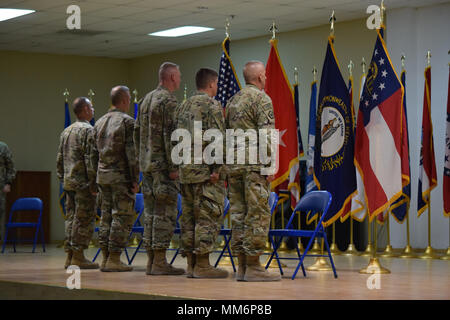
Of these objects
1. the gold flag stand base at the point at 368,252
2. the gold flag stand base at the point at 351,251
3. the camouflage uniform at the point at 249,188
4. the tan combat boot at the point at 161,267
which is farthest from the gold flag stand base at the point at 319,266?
the gold flag stand base at the point at 351,251

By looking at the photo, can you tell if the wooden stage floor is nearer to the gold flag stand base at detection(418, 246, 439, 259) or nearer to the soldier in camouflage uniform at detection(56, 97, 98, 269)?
the soldier in camouflage uniform at detection(56, 97, 98, 269)

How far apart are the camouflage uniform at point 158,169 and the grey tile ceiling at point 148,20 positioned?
15.4ft

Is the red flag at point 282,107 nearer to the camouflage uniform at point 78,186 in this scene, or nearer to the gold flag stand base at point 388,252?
the camouflage uniform at point 78,186

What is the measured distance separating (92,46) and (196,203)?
9118 millimetres

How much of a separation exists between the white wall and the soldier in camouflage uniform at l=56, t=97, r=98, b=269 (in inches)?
216

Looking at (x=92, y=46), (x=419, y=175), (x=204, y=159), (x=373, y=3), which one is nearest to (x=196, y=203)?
(x=204, y=159)

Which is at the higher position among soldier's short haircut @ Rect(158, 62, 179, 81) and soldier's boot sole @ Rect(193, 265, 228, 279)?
soldier's short haircut @ Rect(158, 62, 179, 81)

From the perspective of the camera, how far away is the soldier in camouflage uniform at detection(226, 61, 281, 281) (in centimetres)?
678

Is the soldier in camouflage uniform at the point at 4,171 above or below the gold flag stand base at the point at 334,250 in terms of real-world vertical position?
above

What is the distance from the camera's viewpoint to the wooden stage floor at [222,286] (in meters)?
5.68

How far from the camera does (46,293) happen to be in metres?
6.46

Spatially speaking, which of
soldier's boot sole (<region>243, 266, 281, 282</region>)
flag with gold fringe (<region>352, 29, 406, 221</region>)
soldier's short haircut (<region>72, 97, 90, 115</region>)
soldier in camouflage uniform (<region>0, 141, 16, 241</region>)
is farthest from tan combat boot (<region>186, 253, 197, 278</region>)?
soldier in camouflage uniform (<region>0, 141, 16, 241</region>)

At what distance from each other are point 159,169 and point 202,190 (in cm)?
56

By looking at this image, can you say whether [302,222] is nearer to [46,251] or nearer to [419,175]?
[419,175]
